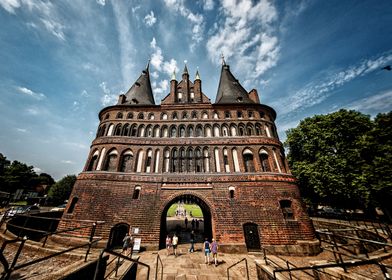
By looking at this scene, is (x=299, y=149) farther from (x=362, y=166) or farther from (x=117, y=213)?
(x=117, y=213)

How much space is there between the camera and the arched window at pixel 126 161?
13891mm

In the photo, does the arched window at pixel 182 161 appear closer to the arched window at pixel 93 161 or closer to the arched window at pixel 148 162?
the arched window at pixel 148 162

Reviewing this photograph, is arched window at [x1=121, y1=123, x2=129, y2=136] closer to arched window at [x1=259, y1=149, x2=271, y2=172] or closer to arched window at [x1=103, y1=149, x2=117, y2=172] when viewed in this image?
arched window at [x1=103, y1=149, x2=117, y2=172]

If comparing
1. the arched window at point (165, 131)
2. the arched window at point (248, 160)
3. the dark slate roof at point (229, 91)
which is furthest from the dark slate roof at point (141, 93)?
the arched window at point (248, 160)

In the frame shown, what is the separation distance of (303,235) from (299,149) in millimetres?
13857

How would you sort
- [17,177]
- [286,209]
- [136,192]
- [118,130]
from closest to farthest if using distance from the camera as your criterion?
[286,209], [136,192], [118,130], [17,177]

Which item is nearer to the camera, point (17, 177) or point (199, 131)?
point (199, 131)

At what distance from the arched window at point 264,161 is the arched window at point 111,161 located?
1310 cm

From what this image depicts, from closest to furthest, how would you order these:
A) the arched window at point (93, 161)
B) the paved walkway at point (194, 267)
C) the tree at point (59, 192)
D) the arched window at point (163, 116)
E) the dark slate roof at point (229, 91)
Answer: the paved walkway at point (194, 267), the arched window at point (93, 161), the arched window at point (163, 116), the dark slate roof at point (229, 91), the tree at point (59, 192)

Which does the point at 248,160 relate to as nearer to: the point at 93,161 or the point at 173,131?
the point at 173,131

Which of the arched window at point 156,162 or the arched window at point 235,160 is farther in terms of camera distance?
the arched window at point 156,162

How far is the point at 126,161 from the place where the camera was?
14.2 m

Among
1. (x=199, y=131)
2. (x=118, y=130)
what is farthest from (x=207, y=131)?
(x=118, y=130)

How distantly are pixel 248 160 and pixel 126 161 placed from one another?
36.7ft
